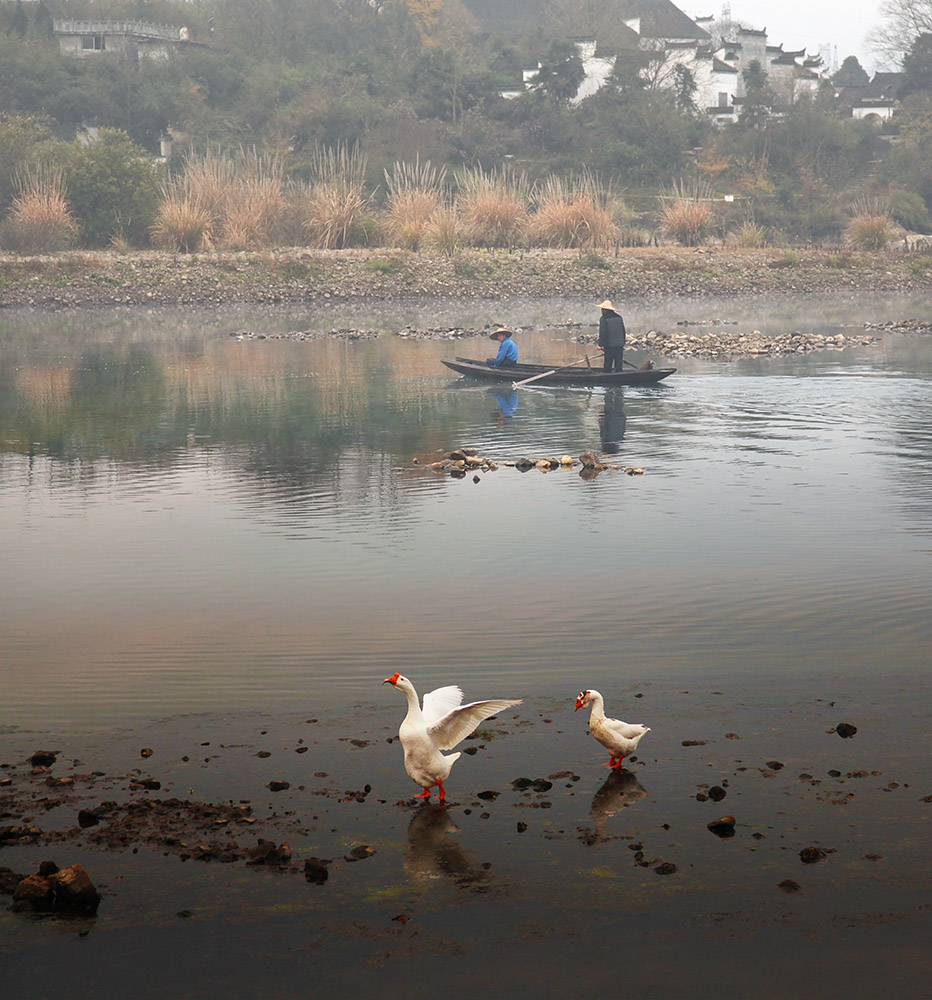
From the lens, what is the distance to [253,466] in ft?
60.2

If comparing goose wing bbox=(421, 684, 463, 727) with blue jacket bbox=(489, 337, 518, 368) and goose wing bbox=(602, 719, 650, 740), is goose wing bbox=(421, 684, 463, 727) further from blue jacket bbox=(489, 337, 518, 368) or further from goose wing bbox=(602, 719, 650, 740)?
blue jacket bbox=(489, 337, 518, 368)

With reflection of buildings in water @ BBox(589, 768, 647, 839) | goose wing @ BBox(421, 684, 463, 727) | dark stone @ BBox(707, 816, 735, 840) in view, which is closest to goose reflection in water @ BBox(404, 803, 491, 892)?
goose wing @ BBox(421, 684, 463, 727)

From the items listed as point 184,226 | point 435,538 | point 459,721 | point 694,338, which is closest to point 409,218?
point 184,226

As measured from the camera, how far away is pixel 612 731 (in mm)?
7574

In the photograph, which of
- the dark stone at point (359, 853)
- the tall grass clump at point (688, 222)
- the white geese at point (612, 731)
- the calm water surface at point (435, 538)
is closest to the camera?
the dark stone at point (359, 853)

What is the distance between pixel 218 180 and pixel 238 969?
4835cm

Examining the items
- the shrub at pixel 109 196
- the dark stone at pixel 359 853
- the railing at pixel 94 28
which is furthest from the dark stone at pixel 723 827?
the railing at pixel 94 28

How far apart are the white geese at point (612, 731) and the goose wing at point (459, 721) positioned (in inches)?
22.0

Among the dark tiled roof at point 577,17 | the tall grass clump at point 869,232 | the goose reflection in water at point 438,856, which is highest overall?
the dark tiled roof at point 577,17

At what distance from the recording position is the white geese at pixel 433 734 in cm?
721

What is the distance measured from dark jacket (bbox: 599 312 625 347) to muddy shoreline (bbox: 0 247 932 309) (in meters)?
23.3

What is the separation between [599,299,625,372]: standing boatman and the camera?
25.4 meters

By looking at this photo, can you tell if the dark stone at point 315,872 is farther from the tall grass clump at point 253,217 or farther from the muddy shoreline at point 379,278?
the tall grass clump at point 253,217

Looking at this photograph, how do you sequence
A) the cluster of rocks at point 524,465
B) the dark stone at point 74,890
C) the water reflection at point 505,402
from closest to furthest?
the dark stone at point 74,890
the cluster of rocks at point 524,465
the water reflection at point 505,402
